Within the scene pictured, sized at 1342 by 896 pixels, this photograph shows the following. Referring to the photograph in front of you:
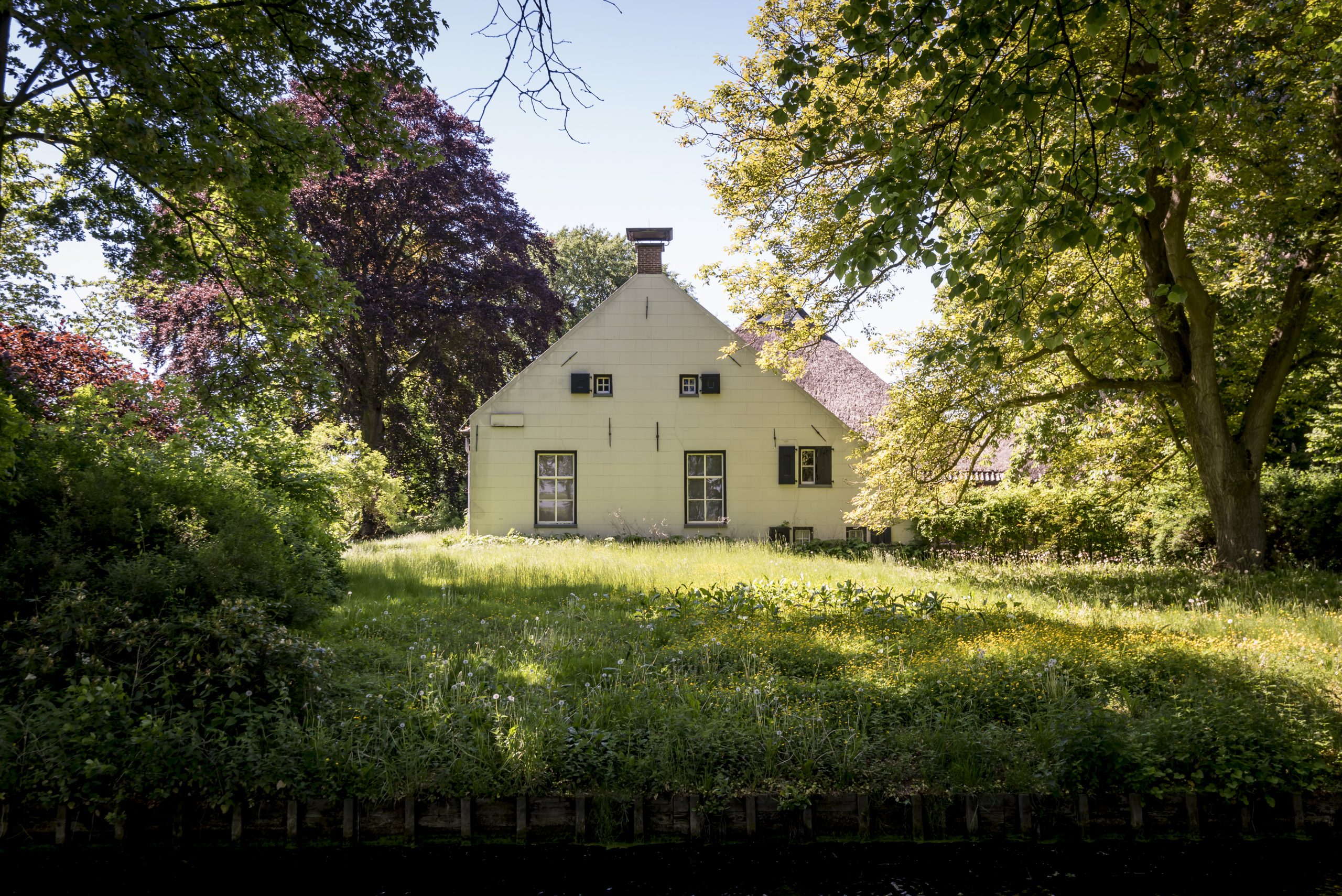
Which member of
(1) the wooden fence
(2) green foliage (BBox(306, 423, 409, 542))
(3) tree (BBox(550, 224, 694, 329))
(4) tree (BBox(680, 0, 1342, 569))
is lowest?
(1) the wooden fence

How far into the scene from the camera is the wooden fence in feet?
15.2

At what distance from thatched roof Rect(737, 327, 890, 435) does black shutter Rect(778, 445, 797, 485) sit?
8.42 feet

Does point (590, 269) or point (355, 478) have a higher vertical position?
point (590, 269)

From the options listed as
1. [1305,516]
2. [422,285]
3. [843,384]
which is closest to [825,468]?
[843,384]

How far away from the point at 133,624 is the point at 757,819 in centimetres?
406

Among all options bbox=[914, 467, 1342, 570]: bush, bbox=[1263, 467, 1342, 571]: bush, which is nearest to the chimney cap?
bbox=[914, 467, 1342, 570]: bush

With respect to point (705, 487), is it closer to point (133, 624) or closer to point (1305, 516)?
point (1305, 516)

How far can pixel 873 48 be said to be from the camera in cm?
445

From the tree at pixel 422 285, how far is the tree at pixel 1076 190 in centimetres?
1178

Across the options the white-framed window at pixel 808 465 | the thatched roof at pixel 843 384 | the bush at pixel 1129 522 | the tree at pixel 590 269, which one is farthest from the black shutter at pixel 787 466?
the tree at pixel 590 269

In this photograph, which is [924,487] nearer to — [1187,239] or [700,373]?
[1187,239]

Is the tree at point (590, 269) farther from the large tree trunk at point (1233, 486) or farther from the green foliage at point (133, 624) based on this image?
the green foliage at point (133, 624)

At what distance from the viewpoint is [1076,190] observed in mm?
5008

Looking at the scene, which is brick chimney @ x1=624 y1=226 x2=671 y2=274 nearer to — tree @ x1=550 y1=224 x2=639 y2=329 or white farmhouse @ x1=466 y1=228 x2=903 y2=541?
white farmhouse @ x1=466 y1=228 x2=903 y2=541
